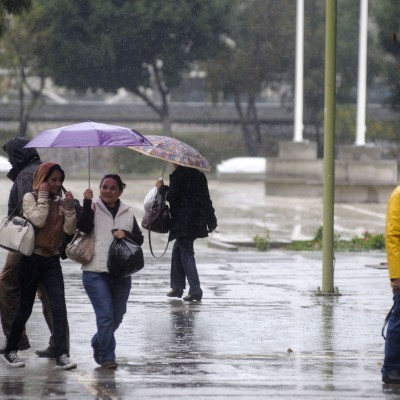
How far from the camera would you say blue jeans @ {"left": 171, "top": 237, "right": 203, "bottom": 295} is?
47.9 ft

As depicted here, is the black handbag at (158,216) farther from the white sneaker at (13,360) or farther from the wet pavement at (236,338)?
the white sneaker at (13,360)

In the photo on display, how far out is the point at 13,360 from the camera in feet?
33.9

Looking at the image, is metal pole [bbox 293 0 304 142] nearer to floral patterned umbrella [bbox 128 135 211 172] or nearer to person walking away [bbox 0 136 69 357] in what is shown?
floral patterned umbrella [bbox 128 135 211 172]

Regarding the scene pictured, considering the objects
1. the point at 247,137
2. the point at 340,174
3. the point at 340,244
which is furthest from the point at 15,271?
the point at 247,137

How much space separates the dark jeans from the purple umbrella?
922 millimetres

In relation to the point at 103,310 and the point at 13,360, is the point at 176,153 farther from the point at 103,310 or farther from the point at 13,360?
the point at 13,360

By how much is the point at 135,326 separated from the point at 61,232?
8.69 feet

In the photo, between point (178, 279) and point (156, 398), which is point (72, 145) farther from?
point (178, 279)

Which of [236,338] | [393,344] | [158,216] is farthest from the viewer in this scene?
[158,216]

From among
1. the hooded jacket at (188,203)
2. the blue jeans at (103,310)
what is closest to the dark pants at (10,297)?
the blue jeans at (103,310)

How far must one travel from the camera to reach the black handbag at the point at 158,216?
562 inches

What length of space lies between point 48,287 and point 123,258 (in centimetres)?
63

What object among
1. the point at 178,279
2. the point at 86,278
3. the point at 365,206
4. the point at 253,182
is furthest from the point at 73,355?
the point at 253,182

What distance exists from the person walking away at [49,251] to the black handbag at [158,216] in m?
4.00
